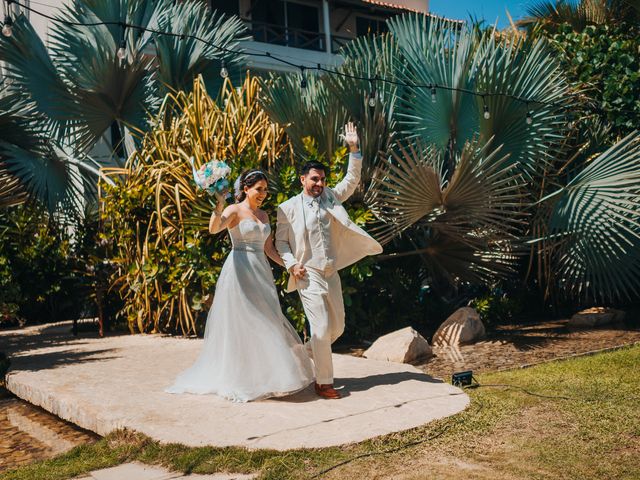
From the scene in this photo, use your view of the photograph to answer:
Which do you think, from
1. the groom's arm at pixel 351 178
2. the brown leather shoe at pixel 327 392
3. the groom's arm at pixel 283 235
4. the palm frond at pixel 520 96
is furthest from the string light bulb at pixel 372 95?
the brown leather shoe at pixel 327 392

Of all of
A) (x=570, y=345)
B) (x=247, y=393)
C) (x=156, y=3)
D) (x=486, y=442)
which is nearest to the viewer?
(x=486, y=442)

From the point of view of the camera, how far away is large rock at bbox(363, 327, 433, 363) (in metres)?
7.58

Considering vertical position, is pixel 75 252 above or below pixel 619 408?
above

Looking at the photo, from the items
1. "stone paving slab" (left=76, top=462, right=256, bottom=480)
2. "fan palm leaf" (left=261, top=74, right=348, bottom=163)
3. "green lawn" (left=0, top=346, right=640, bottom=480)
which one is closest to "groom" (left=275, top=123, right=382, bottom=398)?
"green lawn" (left=0, top=346, right=640, bottom=480)

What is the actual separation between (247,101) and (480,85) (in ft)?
9.69

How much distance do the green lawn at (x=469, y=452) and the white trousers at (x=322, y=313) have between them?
1.13 metres

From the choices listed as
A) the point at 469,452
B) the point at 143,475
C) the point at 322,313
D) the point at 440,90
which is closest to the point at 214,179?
the point at 322,313

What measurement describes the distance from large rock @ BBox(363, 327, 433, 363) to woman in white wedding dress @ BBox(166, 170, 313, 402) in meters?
1.80

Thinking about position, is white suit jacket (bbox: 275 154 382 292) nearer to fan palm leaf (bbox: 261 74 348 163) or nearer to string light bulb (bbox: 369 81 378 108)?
string light bulb (bbox: 369 81 378 108)

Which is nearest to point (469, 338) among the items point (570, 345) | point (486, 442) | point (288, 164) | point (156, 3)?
point (570, 345)

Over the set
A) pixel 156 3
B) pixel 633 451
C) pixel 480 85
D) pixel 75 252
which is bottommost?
pixel 633 451

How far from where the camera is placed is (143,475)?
13.3 feet

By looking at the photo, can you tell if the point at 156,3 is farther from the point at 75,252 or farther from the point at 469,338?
the point at 469,338

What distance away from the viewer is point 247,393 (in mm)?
5582
